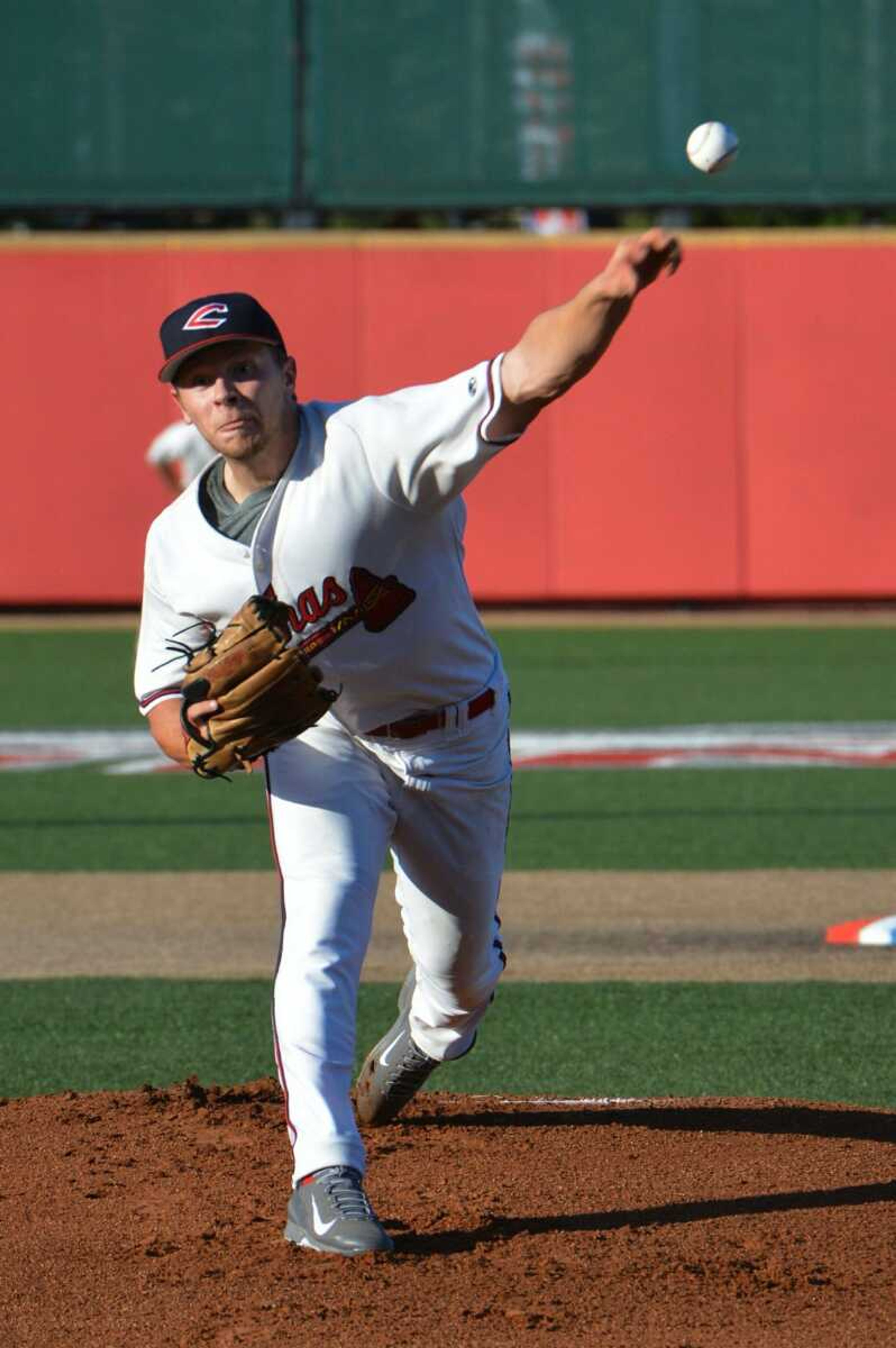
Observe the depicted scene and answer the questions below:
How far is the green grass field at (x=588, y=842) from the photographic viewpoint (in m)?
5.75

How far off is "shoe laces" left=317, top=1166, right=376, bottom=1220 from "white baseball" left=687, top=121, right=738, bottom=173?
213 centimetres

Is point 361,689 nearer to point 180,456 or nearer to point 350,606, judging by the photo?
point 350,606

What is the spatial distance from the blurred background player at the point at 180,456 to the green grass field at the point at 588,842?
1.51 metres

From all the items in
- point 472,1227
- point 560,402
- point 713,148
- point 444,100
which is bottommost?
point 472,1227

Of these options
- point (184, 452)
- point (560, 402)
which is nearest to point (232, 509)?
point (184, 452)

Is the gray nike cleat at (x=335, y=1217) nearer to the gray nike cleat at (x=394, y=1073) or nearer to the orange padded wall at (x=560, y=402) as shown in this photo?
the gray nike cleat at (x=394, y=1073)

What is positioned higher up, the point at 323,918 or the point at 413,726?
the point at 413,726

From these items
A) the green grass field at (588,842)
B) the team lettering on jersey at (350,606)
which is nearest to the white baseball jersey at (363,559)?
the team lettering on jersey at (350,606)

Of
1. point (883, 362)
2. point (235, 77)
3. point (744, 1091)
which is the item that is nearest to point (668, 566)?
point (883, 362)

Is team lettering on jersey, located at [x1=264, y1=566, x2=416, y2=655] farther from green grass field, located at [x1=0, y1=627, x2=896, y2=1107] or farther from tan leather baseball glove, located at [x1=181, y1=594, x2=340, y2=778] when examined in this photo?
green grass field, located at [x1=0, y1=627, x2=896, y2=1107]

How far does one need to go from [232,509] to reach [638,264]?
1069 mm

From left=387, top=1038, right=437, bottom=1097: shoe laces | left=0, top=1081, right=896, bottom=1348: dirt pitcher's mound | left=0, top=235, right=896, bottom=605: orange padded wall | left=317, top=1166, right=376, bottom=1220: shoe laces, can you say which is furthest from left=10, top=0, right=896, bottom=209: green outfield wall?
left=317, top=1166, right=376, bottom=1220: shoe laces

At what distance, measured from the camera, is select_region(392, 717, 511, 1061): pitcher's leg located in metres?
4.45

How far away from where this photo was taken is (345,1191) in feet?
12.8
